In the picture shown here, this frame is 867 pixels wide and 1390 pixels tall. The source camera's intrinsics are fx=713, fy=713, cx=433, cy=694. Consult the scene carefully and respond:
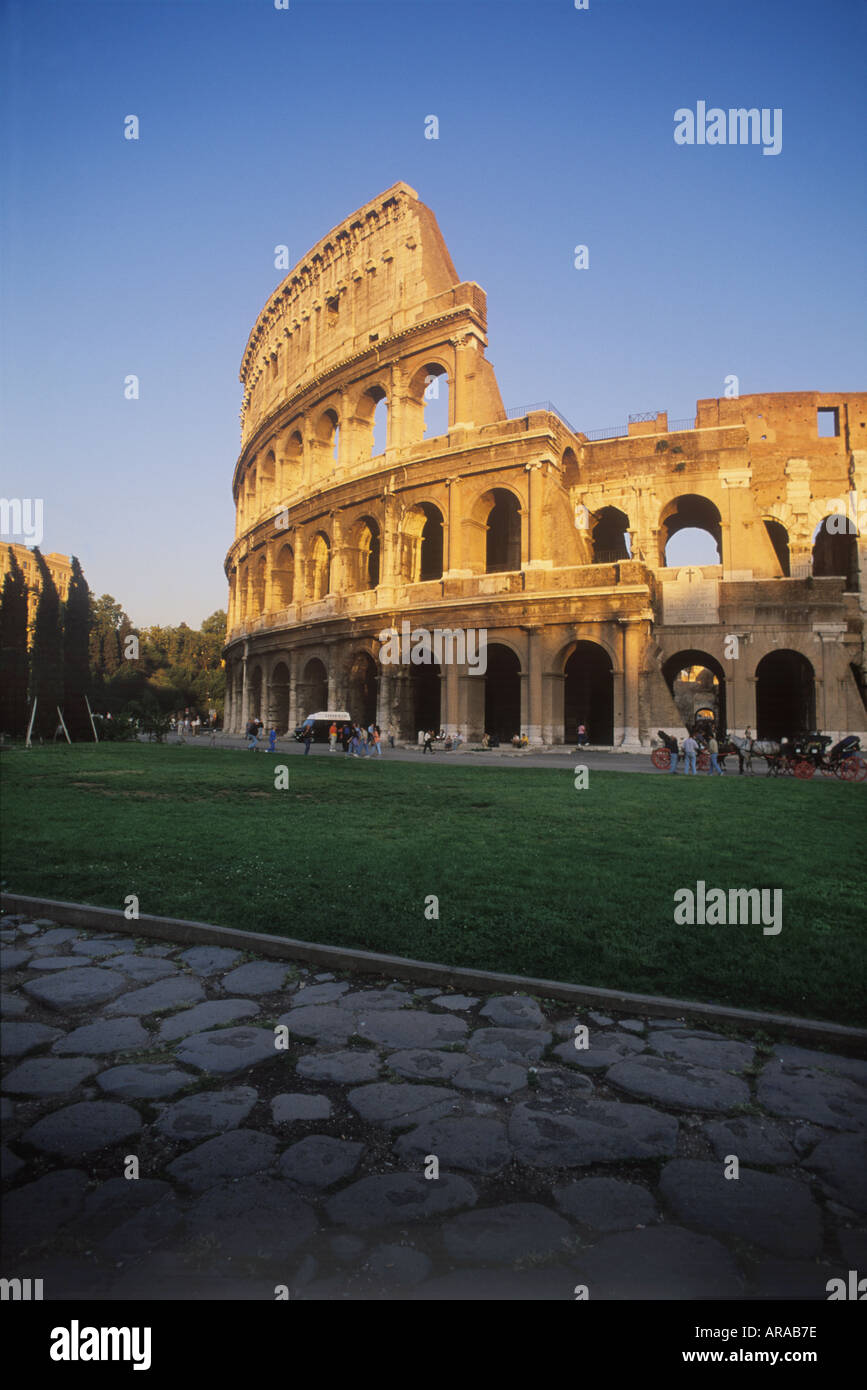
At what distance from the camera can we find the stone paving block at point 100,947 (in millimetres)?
4422

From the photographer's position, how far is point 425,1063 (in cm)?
302

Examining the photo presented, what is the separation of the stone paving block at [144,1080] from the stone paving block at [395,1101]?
2.28ft

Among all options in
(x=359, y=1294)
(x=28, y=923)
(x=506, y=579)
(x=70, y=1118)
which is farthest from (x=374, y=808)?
(x=506, y=579)

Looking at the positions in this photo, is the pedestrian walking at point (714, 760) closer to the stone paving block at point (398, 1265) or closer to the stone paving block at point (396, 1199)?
the stone paving block at point (396, 1199)

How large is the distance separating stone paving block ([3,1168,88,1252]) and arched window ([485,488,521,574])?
3007cm

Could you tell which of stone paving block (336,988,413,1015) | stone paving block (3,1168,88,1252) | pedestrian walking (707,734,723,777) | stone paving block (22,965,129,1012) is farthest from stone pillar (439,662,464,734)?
stone paving block (3,1168,88,1252)

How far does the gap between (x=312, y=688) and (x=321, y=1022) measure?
31.1 m

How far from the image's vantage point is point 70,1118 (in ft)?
8.21

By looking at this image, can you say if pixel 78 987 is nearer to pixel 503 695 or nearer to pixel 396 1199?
pixel 396 1199

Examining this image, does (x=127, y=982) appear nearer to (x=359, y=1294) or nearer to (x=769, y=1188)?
(x=359, y=1294)

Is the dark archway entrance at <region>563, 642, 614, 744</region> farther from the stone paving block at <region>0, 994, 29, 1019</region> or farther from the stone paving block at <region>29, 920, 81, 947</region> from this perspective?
the stone paving block at <region>0, 994, 29, 1019</region>

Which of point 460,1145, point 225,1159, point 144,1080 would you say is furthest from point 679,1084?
point 144,1080
